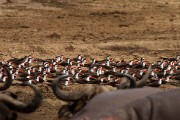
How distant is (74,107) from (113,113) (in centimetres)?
89

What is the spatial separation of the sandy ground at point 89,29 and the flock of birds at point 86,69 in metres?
1.13

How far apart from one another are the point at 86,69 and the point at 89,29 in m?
7.10

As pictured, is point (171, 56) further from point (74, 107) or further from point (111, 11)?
point (74, 107)

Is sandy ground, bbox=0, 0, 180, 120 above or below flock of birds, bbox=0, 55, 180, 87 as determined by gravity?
above

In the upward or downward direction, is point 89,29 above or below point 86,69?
above

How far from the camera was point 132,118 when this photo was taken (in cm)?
510

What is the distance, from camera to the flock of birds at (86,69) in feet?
54.9

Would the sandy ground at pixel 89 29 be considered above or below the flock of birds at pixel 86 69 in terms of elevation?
above

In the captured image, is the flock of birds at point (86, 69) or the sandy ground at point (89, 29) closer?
the flock of birds at point (86, 69)

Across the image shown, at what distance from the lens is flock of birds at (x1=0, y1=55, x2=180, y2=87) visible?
16.7 metres

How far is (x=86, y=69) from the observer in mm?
18719

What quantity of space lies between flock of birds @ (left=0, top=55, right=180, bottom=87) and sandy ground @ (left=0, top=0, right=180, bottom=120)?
113 centimetres

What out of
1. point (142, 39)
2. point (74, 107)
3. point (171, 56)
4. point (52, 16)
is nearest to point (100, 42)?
point (142, 39)

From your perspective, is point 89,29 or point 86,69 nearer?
point 86,69
